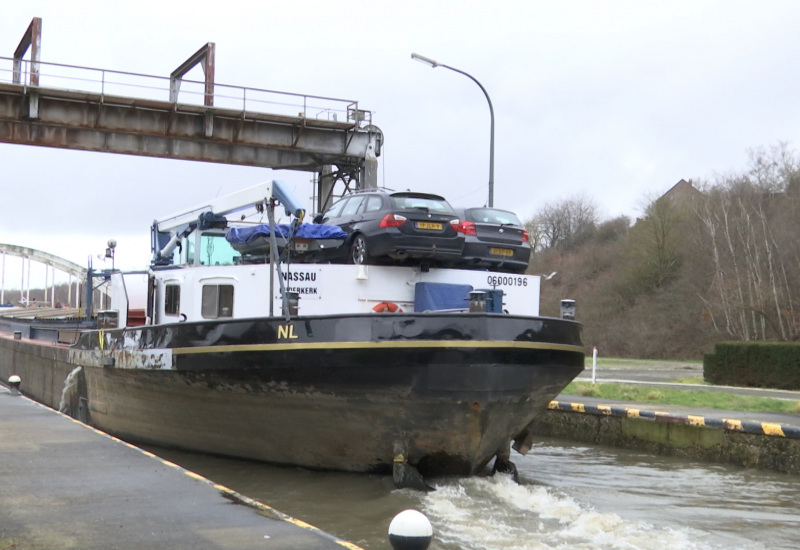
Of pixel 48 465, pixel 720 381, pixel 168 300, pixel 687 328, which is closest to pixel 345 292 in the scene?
pixel 168 300

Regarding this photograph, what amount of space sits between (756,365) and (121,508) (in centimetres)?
2191

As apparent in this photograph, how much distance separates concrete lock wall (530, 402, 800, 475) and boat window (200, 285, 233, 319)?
4.34 metres

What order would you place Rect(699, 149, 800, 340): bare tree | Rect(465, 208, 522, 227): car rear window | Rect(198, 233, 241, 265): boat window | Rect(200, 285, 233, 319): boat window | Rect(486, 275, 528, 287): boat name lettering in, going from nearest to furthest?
Rect(200, 285, 233, 319): boat window, Rect(486, 275, 528, 287): boat name lettering, Rect(465, 208, 522, 227): car rear window, Rect(198, 233, 241, 265): boat window, Rect(699, 149, 800, 340): bare tree

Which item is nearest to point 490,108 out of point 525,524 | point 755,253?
point 525,524

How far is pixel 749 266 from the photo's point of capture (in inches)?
1801

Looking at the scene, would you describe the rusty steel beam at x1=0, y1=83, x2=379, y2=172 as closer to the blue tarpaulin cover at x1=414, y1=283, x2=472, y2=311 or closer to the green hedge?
the green hedge

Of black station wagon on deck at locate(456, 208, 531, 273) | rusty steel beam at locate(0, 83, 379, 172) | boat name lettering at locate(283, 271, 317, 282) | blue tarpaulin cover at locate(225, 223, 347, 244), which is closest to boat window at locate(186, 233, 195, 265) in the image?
blue tarpaulin cover at locate(225, 223, 347, 244)

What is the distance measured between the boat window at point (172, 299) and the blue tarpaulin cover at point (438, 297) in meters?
3.63

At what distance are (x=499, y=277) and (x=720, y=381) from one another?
50.0 ft

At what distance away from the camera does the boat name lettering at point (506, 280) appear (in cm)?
1280

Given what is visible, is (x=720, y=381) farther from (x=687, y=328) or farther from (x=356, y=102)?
(x=687, y=328)

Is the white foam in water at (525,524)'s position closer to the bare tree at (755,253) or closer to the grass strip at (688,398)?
the grass strip at (688,398)

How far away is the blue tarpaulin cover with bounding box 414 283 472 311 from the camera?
466 inches

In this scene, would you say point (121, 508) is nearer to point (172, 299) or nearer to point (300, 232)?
point (300, 232)
